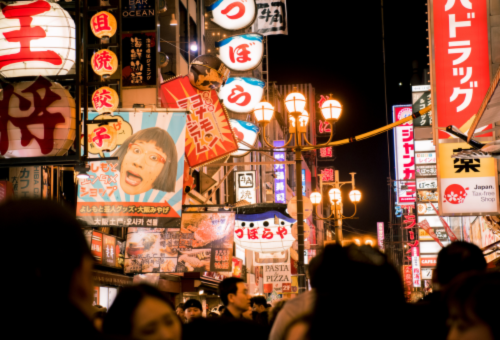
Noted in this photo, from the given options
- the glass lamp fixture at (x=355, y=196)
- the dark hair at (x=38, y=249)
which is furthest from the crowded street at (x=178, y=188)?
the glass lamp fixture at (x=355, y=196)

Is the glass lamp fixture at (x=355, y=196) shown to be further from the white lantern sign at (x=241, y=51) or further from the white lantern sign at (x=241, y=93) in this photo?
the white lantern sign at (x=241, y=51)

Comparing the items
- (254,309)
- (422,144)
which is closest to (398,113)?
(422,144)

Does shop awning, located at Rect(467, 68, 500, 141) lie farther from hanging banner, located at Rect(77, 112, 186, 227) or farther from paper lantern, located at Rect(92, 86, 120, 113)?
paper lantern, located at Rect(92, 86, 120, 113)

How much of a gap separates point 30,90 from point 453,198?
9.74 meters

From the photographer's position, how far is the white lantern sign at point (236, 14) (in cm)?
2350

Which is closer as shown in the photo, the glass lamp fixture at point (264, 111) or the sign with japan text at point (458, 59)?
the sign with japan text at point (458, 59)

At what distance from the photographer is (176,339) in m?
3.06

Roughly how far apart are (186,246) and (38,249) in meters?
15.8

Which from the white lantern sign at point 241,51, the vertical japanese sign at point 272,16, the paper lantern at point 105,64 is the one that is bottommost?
the paper lantern at point 105,64

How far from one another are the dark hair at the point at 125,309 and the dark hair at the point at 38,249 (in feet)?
4.55

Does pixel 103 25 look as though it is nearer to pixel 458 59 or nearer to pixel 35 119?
pixel 35 119

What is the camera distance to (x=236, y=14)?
77.3ft

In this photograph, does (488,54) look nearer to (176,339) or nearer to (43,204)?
(176,339)

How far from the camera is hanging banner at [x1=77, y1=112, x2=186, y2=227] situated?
41.3 ft
